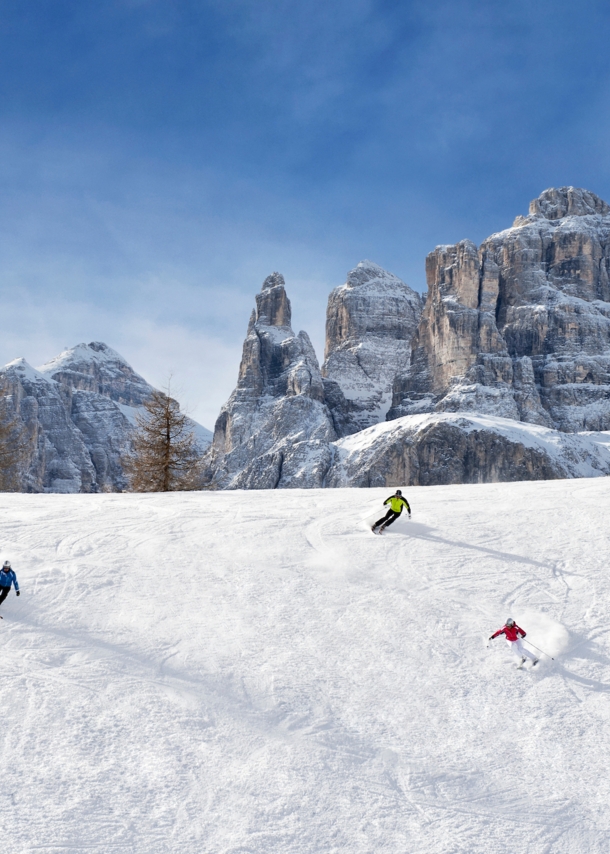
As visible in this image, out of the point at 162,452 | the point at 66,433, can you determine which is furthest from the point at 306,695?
the point at 66,433

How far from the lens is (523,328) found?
13862 cm

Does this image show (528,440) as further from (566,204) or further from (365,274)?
(365,274)

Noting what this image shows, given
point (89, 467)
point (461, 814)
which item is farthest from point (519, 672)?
point (89, 467)

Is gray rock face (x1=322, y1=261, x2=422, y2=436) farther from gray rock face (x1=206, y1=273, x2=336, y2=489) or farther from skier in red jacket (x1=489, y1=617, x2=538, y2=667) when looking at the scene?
skier in red jacket (x1=489, y1=617, x2=538, y2=667)

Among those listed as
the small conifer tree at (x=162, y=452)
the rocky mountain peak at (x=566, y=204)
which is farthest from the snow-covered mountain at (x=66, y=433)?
the rocky mountain peak at (x=566, y=204)

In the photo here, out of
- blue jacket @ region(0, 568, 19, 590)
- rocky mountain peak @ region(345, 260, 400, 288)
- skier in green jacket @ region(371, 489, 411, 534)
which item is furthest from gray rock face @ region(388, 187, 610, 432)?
blue jacket @ region(0, 568, 19, 590)

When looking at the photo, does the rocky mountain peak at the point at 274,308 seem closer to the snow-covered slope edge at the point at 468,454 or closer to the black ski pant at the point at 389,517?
the snow-covered slope edge at the point at 468,454

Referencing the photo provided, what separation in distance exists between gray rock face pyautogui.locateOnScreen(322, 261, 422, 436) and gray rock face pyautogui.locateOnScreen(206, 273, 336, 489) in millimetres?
19772

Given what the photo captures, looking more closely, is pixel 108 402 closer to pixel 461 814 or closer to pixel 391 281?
pixel 391 281

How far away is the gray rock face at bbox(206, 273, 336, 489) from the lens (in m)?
106

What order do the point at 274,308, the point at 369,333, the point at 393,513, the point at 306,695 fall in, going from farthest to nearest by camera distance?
1. the point at 369,333
2. the point at 274,308
3. the point at 393,513
4. the point at 306,695

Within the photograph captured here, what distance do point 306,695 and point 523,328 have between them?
142373 millimetres

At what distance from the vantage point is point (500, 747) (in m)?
7.43

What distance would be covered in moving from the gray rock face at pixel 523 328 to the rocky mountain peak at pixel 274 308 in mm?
38304
